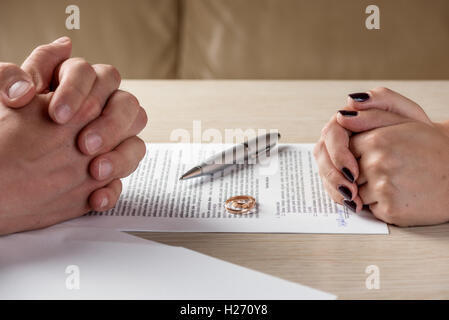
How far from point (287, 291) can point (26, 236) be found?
28 centimetres

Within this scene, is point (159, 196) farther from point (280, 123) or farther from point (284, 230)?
point (280, 123)

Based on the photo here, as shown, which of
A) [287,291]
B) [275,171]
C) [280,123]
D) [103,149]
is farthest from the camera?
[280,123]

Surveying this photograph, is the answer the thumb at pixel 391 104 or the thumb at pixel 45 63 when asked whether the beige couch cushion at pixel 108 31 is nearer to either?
the thumb at pixel 45 63

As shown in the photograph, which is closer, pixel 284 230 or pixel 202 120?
pixel 284 230

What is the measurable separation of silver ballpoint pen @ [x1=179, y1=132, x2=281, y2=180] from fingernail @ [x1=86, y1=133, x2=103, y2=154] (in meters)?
0.14

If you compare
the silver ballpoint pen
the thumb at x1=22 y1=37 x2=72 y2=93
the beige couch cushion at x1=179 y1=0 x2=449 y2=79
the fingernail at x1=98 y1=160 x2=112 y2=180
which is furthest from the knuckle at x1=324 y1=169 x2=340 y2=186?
the beige couch cushion at x1=179 y1=0 x2=449 y2=79

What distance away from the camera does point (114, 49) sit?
1.55 m

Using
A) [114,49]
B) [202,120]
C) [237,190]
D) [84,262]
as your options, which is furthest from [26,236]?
[114,49]

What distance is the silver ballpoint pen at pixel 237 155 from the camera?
29.4 inches

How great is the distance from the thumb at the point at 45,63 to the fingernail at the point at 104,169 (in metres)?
0.14

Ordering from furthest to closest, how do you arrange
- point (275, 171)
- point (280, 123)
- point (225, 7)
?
point (225, 7)
point (280, 123)
point (275, 171)

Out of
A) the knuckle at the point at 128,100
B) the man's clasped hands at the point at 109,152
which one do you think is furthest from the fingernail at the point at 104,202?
the knuckle at the point at 128,100

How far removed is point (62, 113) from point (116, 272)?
18 cm

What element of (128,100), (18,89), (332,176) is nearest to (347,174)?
(332,176)
